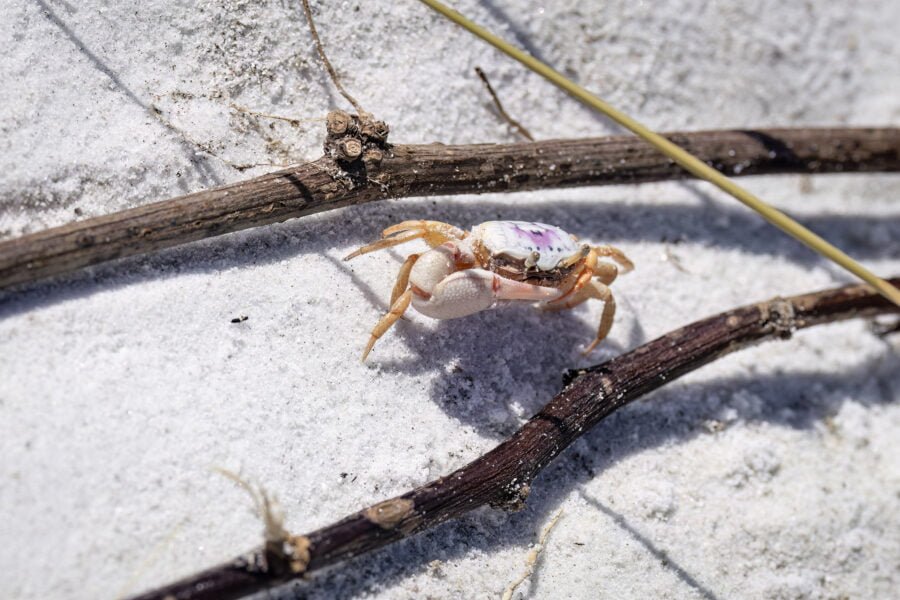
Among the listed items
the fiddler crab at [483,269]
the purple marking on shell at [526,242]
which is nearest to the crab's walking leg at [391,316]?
the fiddler crab at [483,269]

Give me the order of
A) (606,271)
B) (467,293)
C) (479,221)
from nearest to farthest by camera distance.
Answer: (467,293) < (606,271) < (479,221)

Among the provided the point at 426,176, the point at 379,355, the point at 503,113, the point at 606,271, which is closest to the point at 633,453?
the point at 606,271

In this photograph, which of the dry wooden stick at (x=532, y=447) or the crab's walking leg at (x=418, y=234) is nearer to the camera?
the dry wooden stick at (x=532, y=447)

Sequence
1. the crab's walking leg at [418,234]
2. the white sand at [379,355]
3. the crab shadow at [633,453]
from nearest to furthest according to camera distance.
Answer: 1. the white sand at [379,355]
2. the crab shadow at [633,453]
3. the crab's walking leg at [418,234]

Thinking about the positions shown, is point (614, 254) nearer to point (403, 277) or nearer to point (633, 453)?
point (633, 453)

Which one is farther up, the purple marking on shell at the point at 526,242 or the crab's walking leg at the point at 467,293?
the purple marking on shell at the point at 526,242

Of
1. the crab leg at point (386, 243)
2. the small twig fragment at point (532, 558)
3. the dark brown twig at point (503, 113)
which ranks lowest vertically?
the small twig fragment at point (532, 558)

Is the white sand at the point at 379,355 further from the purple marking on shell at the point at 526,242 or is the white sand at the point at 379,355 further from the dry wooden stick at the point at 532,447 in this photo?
the purple marking on shell at the point at 526,242
